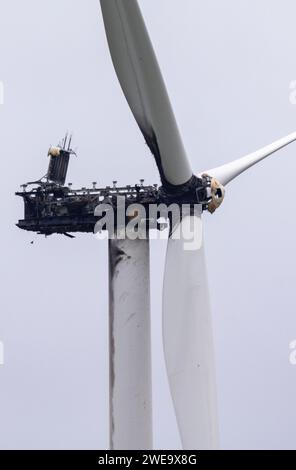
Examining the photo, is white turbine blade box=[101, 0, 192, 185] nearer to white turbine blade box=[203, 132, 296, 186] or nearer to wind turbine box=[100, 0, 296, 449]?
wind turbine box=[100, 0, 296, 449]

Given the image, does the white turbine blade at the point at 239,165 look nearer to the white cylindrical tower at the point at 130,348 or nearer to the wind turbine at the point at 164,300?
the wind turbine at the point at 164,300

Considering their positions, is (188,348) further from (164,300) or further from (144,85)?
(144,85)

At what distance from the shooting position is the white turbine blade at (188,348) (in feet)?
271

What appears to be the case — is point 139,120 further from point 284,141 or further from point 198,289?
point 284,141

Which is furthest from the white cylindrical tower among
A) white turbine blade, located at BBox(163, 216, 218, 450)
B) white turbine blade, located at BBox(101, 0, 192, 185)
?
white turbine blade, located at BBox(101, 0, 192, 185)

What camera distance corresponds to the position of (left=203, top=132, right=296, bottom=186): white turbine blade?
88.4 m

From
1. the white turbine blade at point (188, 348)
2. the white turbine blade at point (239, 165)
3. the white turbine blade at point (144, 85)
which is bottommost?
the white turbine blade at point (188, 348)

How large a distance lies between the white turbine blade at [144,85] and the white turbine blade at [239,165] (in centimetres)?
531

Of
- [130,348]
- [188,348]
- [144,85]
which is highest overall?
[144,85]

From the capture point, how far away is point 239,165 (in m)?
89.8

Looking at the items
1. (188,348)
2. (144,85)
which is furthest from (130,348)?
(144,85)

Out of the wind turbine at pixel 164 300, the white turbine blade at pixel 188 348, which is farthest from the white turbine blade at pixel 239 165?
the white turbine blade at pixel 188 348

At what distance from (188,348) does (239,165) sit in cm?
1300
